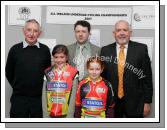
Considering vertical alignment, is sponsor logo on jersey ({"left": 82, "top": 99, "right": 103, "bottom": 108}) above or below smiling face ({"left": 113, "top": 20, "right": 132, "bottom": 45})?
below

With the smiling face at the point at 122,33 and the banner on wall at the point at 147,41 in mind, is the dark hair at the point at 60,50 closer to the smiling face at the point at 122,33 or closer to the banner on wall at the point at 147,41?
the smiling face at the point at 122,33

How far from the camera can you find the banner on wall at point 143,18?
240cm

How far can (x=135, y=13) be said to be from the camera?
2.41m

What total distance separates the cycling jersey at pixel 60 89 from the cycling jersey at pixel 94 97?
0.34 feet

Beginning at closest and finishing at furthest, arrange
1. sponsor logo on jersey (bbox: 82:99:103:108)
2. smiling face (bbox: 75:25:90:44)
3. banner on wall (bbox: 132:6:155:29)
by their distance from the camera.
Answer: sponsor logo on jersey (bbox: 82:99:103:108) < smiling face (bbox: 75:25:90:44) < banner on wall (bbox: 132:6:155:29)

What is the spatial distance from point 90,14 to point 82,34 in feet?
0.83

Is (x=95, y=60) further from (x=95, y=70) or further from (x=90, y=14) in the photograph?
(x=90, y=14)

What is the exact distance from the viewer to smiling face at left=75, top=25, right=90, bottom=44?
2.29 meters

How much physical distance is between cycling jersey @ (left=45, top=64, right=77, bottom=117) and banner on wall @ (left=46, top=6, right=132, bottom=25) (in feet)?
1.56

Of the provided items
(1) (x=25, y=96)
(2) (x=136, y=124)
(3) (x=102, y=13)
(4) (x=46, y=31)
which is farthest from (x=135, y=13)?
(1) (x=25, y=96)

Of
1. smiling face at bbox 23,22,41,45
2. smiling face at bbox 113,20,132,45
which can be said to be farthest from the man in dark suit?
smiling face at bbox 23,22,41,45

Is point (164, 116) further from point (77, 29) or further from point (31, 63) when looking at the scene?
point (31, 63)

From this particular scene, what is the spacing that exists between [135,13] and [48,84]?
1.02 metres

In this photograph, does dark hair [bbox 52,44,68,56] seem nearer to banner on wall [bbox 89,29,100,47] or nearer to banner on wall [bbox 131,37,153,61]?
banner on wall [bbox 89,29,100,47]
